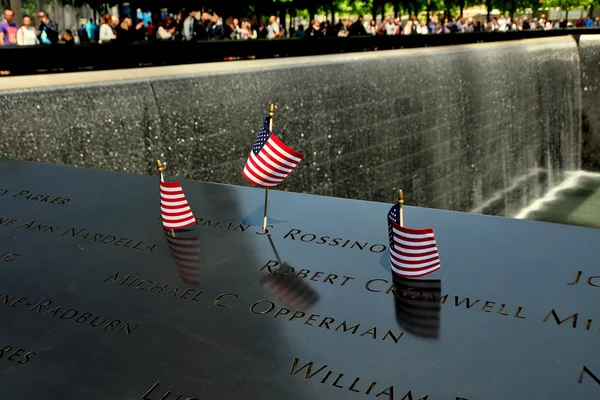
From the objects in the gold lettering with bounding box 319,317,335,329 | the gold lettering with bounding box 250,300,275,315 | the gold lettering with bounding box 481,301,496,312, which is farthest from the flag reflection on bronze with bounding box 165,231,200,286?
the gold lettering with bounding box 481,301,496,312

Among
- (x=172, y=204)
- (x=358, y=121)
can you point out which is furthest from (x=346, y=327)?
A: (x=358, y=121)

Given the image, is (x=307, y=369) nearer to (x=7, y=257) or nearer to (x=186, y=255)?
(x=186, y=255)

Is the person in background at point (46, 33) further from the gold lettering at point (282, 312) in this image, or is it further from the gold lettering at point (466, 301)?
the gold lettering at point (466, 301)

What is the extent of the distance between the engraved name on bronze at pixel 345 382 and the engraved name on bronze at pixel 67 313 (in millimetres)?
676

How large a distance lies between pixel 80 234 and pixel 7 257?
400mm

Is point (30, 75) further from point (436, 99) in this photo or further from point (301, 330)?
point (436, 99)

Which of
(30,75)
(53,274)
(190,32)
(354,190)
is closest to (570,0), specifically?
(190,32)

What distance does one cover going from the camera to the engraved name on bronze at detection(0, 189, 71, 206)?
4352mm

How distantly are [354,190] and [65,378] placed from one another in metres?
7.99

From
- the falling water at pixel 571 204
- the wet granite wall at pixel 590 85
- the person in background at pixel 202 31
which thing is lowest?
the falling water at pixel 571 204

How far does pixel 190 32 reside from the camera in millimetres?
14664

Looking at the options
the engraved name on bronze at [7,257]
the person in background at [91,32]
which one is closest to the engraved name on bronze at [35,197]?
the engraved name on bronze at [7,257]

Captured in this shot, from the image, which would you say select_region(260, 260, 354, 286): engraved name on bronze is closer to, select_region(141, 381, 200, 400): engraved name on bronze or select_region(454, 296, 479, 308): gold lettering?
select_region(454, 296, 479, 308): gold lettering

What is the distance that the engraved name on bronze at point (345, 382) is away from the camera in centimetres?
221
